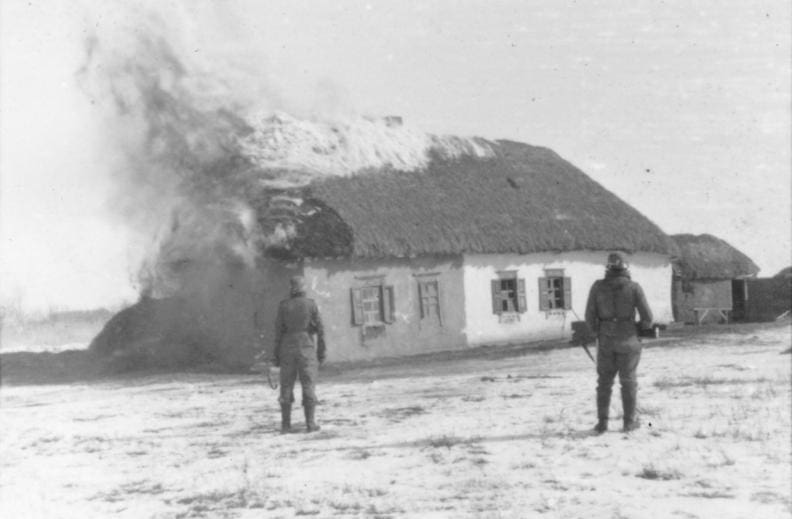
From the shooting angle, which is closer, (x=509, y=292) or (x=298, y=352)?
(x=298, y=352)

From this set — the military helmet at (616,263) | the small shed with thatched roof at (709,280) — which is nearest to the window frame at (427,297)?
the military helmet at (616,263)

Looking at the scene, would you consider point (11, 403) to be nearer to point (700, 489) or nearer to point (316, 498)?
point (316, 498)

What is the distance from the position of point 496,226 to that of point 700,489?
1553 cm

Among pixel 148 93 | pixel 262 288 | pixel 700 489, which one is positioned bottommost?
pixel 700 489

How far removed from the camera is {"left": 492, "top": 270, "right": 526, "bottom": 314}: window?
68.9 feet

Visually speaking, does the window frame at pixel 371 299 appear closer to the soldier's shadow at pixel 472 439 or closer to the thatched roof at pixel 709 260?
the soldier's shadow at pixel 472 439

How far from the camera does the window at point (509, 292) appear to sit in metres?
21.0

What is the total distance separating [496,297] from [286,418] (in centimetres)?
1259

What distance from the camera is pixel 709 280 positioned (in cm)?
2953

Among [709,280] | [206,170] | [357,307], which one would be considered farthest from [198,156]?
[709,280]

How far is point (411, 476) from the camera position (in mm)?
6484

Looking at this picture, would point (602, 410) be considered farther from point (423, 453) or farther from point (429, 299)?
point (429, 299)

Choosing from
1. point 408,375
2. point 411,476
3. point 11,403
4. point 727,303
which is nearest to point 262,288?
point 408,375

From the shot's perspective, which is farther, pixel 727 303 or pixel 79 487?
pixel 727 303
